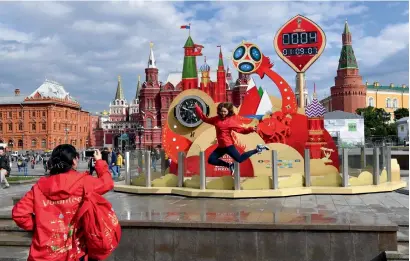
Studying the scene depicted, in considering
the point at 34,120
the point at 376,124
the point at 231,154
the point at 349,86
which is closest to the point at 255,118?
the point at 231,154

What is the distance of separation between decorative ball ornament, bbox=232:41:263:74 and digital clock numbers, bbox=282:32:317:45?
939 millimetres

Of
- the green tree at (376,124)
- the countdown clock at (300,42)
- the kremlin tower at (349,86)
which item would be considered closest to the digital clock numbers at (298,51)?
the countdown clock at (300,42)

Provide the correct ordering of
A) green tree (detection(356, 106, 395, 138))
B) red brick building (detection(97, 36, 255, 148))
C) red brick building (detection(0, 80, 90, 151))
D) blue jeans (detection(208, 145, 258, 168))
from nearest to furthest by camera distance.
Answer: blue jeans (detection(208, 145, 258, 168)), red brick building (detection(97, 36, 255, 148)), green tree (detection(356, 106, 395, 138)), red brick building (detection(0, 80, 90, 151))

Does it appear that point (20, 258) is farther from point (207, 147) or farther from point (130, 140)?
point (130, 140)

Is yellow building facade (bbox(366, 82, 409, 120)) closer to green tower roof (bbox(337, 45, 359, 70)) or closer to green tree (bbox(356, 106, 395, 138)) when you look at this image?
green tower roof (bbox(337, 45, 359, 70))

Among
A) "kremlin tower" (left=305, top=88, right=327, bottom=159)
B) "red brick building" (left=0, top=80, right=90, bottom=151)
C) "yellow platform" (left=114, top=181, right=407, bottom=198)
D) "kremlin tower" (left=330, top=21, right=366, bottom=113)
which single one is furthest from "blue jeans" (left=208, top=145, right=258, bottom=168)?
"kremlin tower" (left=330, top=21, right=366, bottom=113)

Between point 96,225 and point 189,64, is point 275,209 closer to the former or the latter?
point 96,225

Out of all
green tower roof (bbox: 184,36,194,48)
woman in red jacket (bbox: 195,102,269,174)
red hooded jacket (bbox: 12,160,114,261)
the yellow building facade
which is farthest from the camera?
the yellow building facade

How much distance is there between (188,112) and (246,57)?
264 centimetres

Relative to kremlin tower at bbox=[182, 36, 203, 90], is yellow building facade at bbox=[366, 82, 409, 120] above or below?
above

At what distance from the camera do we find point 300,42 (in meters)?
13.6

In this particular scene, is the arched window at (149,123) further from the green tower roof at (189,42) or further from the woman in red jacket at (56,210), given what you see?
the woman in red jacket at (56,210)

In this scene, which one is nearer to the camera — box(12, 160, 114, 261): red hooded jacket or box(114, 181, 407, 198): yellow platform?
box(12, 160, 114, 261): red hooded jacket

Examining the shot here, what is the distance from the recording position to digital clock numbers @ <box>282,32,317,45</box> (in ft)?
44.2
